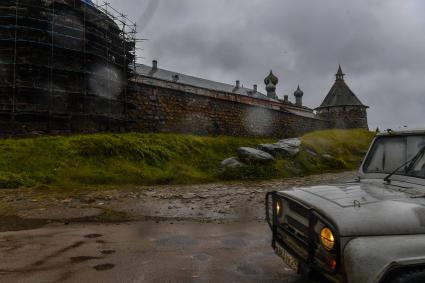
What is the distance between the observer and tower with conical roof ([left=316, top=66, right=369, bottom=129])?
47.3 meters

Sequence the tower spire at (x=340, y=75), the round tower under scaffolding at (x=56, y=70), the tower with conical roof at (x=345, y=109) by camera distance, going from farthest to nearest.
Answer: the tower spire at (x=340, y=75), the tower with conical roof at (x=345, y=109), the round tower under scaffolding at (x=56, y=70)

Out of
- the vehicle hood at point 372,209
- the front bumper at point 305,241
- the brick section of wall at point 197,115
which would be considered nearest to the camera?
the vehicle hood at point 372,209

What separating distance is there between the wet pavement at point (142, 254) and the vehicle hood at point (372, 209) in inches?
58.3

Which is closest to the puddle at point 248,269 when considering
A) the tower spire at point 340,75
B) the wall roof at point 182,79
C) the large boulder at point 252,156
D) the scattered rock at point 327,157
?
the large boulder at point 252,156

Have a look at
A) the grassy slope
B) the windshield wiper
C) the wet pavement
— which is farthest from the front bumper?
the grassy slope

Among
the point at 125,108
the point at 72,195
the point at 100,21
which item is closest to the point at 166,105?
the point at 125,108

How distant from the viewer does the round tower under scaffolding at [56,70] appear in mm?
17500

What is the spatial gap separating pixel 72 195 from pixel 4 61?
967 cm

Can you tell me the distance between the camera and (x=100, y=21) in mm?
20922

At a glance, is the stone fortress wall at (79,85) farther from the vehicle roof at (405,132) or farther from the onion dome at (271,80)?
the onion dome at (271,80)

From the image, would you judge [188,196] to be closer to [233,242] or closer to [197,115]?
[233,242]

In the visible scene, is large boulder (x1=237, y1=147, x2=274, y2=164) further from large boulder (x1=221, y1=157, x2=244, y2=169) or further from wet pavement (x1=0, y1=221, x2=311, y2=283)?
wet pavement (x1=0, y1=221, x2=311, y2=283)

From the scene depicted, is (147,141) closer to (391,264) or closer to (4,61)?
(4,61)

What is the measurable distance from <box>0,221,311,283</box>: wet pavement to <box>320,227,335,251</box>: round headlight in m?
1.58
